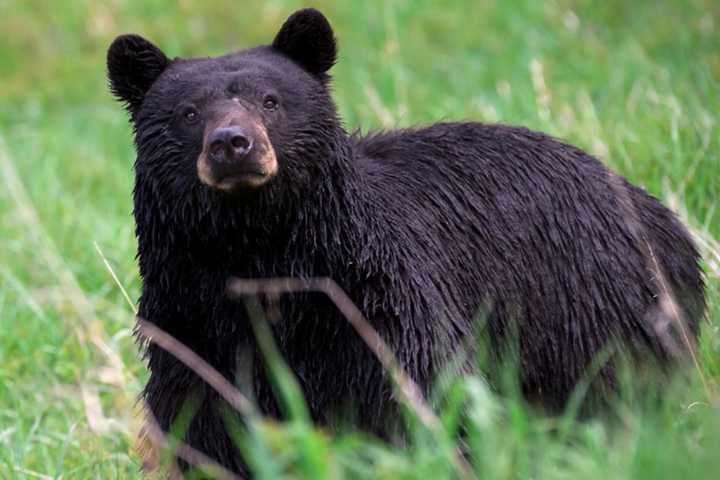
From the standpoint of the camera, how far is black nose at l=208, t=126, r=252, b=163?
434 cm

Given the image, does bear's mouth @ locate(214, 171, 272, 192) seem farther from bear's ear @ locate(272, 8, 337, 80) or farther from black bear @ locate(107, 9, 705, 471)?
bear's ear @ locate(272, 8, 337, 80)

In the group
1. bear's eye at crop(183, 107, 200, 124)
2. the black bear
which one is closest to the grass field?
the black bear

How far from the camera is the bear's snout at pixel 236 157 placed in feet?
14.3

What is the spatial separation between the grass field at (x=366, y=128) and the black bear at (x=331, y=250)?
0.26m

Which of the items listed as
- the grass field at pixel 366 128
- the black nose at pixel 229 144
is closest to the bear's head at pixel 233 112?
the black nose at pixel 229 144

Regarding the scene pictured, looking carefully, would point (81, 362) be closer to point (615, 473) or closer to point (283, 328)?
point (283, 328)

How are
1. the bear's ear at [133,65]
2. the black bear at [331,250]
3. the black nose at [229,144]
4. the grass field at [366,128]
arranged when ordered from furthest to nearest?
the bear's ear at [133,65] → the black bear at [331,250] → the black nose at [229,144] → the grass field at [366,128]

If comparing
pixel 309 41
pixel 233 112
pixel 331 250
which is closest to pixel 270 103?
pixel 233 112

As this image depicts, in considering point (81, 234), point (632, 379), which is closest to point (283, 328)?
point (632, 379)

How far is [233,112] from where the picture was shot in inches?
179

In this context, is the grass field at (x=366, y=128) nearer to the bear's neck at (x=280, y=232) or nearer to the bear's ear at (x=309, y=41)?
the bear's neck at (x=280, y=232)

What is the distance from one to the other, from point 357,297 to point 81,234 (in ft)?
12.7

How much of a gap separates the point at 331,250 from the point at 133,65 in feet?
3.35

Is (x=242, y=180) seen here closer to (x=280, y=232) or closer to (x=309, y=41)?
(x=280, y=232)
